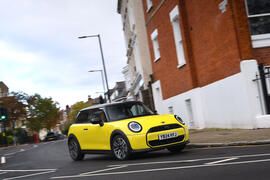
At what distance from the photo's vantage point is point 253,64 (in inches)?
608

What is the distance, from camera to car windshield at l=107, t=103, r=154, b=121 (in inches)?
520

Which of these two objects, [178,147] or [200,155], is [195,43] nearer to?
[178,147]

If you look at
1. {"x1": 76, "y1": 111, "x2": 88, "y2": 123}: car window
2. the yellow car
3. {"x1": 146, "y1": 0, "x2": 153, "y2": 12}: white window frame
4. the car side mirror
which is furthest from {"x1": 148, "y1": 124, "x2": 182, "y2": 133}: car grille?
{"x1": 146, "y1": 0, "x2": 153, "y2": 12}: white window frame

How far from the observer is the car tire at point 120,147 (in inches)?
480

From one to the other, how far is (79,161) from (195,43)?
752 cm

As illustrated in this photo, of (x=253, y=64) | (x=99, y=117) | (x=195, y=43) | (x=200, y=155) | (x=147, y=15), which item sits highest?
(x=147, y=15)

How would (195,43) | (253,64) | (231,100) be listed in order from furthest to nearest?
(195,43) → (231,100) → (253,64)

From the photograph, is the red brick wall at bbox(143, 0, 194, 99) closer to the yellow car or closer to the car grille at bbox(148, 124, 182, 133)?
the yellow car

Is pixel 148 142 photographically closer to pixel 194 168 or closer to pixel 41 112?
pixel 194 168

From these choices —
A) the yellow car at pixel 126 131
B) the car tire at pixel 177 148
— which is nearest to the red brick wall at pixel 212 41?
the yellow car at pixel 126 131

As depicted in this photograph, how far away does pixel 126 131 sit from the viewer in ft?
40.0

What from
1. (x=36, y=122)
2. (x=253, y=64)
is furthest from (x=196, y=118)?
(x=36, y=122)

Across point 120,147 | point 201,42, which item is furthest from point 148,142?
point 201,42

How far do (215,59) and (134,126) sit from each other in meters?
6.59
